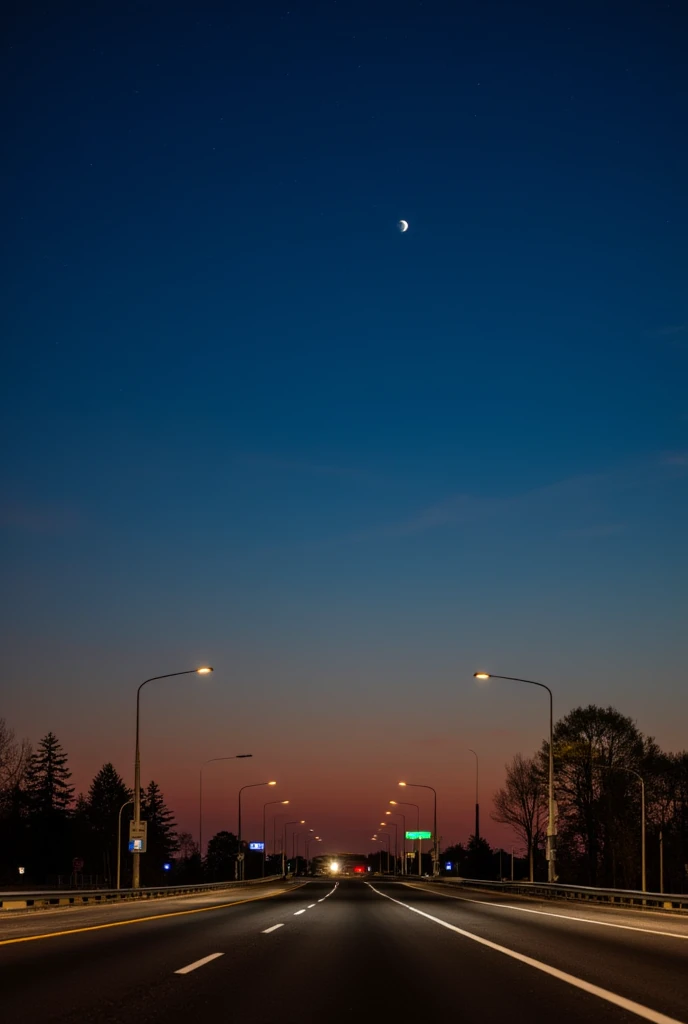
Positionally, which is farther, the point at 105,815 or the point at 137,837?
the point at 105,815

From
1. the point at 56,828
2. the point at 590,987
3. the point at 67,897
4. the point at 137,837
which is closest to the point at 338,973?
the point at 590,987

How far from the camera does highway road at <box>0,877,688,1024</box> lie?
29.7ft

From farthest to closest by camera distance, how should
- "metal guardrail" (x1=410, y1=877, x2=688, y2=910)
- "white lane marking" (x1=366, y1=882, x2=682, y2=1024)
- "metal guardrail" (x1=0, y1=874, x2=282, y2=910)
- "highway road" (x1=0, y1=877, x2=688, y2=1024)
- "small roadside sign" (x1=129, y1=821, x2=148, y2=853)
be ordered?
1. "small roadside sign" (x1=129, y1=821, x2=148, y2=853)
2. "metal guardrail" (x1=410, y1=877, x2=688, y2=910)
3. "metal guardrail" (x1=0, y1=874, x2=282, y2=910)
4. "highway road" (x1=0, y1=877, x2=688, y2=1024)
5. "white lane marking" (x1=366, y1=882, x2=682, y2=1024)

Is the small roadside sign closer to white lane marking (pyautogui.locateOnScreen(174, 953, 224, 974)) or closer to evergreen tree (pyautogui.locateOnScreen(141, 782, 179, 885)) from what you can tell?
white lane marking (pyautogui.locateOnScreen(174, 953, 224, 974))

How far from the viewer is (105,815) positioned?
167875 millimetres

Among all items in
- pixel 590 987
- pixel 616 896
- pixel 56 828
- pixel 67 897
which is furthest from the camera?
pixel 56 828

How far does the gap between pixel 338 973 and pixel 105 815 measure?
166 metres

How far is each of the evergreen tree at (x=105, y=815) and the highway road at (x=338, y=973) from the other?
139829mm

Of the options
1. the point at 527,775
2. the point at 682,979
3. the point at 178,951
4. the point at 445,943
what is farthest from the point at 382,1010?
the point at 527,775

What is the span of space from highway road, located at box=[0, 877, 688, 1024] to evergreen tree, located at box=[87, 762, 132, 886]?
139829 millimetres

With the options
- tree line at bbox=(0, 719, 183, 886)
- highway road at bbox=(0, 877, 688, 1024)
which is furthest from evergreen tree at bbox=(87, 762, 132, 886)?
highway road at bbox=(0, 877, 688, 1024)

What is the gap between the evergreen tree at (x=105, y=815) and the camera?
15900 centimetres

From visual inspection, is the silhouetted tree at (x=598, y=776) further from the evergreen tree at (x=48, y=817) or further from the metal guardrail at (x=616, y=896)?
the evergreen tree at (x=48, y=817)

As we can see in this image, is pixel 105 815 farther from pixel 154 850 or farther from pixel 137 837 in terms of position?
pixel 137 837
